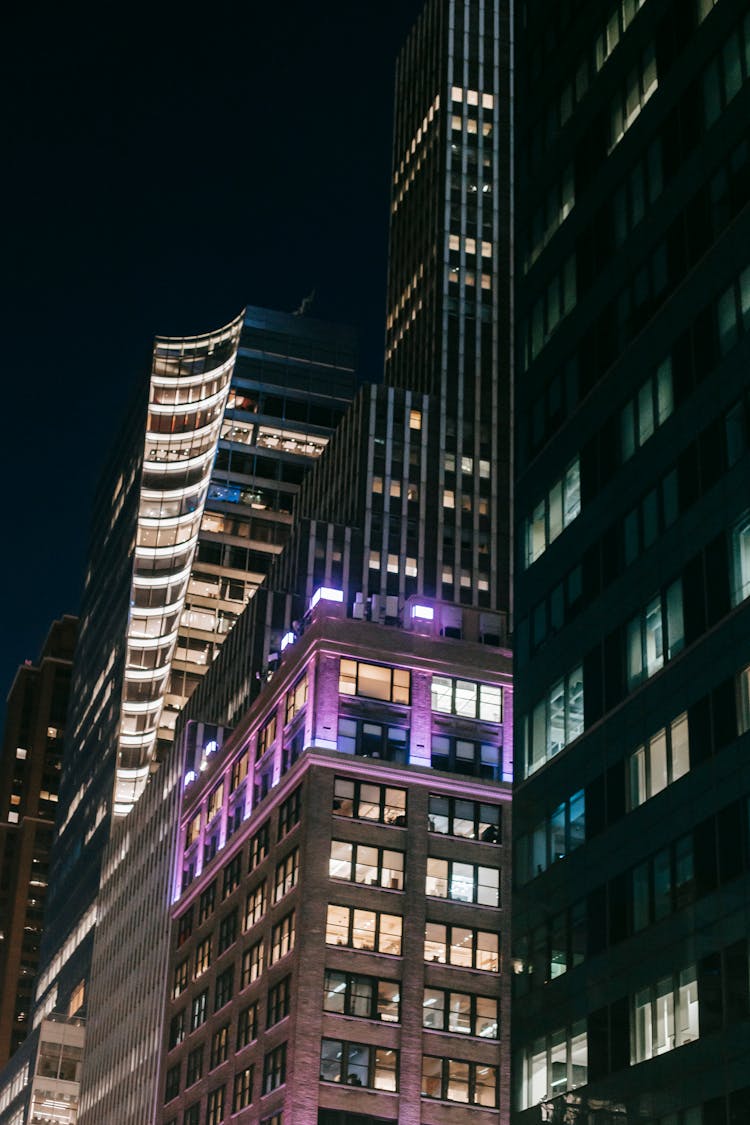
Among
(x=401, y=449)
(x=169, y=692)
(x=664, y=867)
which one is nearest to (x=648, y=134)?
(x=664, y=867)

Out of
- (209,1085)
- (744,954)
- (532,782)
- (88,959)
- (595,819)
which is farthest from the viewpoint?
(88,959)

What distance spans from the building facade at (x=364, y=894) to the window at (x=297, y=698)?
219mm

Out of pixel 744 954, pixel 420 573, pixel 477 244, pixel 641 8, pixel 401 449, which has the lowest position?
pixel 744 954

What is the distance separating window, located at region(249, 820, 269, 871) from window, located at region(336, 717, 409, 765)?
9.91 m

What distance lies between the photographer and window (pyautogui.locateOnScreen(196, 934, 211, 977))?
4798 inches

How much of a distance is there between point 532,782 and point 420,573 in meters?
77.5

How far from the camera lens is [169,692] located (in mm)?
185375

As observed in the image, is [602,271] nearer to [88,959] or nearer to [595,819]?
[595,819]

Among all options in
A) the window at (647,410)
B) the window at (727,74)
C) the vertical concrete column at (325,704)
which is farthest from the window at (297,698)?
the window at (727,74)

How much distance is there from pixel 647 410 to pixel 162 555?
135m

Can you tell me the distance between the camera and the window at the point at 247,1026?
106m

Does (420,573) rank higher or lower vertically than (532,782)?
higher

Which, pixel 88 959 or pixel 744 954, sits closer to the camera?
pixel 744 954

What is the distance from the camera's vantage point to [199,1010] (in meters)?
121
